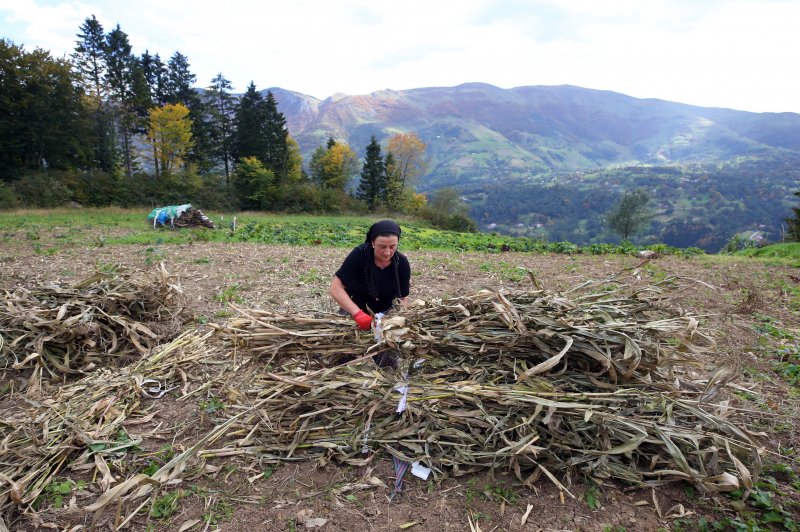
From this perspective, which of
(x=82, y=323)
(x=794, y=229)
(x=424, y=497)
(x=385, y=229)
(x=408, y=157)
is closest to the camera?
(x=424, y=497)

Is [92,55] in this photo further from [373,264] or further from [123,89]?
[373,264]

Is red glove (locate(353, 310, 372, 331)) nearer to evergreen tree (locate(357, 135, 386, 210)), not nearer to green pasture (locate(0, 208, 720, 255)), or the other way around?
green pasture (locate(0, 208, 720, 255))

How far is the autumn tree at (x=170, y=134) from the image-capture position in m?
34.2

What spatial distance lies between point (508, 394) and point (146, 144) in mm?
46614

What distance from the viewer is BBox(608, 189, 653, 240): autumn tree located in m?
42.5

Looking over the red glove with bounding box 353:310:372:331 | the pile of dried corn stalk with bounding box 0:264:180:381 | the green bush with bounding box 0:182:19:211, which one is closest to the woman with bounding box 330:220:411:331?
the red glove with bounding box 353:310:372:331

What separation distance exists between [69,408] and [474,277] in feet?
25.5

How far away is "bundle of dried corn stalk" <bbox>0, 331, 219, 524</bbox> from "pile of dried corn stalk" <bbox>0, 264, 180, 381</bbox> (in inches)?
15.3

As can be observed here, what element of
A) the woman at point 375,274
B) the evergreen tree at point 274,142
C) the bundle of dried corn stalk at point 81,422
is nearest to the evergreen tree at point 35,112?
the evergreen tree at point 274,142

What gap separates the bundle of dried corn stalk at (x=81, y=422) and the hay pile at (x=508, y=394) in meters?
1.01

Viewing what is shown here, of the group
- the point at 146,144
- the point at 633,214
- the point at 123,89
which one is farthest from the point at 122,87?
the point at 633,214

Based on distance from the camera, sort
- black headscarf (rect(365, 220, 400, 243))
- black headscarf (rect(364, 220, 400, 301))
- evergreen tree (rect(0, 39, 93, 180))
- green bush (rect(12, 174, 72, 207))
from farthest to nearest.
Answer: evergreen tree (rect(0, 39, 93, 180)) < green bush (rect(12, 174, 72, 207)) < black headscarf (rect(364, 220, 400, 301)) < black headscarf (rect(365, 220, 400, 243))

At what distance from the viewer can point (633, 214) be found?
42500 millimetres

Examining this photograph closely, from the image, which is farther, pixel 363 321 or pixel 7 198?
pixel 7 198
